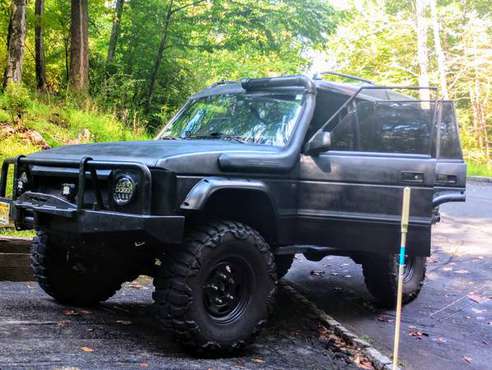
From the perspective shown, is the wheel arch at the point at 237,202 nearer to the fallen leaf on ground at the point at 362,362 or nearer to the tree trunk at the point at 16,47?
the fallen leaf on ground at the point at 362,362

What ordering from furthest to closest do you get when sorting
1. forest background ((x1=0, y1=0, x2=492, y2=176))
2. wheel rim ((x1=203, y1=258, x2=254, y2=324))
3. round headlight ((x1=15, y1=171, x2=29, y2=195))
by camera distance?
forest background ((x1=0, y1=0, x2=492, y2=176)) → round headlight ((x1=15, y1=171, x2=29, y2=195)) → wheel rim ((x1=203, y1=258, x2=254, y2=324))

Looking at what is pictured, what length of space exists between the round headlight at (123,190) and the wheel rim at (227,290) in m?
0.81

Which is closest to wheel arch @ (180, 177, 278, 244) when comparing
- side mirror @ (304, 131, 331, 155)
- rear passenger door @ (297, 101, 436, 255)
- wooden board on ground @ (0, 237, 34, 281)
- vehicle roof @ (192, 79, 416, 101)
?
rear passenger door @ (297, 101, 436, 255)

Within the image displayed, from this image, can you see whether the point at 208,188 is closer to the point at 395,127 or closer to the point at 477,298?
the point at 395,127

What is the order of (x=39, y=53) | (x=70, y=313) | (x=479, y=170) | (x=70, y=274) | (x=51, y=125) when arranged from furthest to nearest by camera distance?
(x=479, y=170) → (x=39, y=53) → (x=51, y=125) → (x=70, y=274) → (x=70, y=313)

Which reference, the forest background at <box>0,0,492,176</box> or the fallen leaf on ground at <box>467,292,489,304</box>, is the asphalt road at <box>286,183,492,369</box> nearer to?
the fallen leaf on ground at <box>467,292,489,304</box>

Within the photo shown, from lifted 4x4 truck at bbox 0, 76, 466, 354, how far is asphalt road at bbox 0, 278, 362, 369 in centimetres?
A: 22

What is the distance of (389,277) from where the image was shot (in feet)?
20.4

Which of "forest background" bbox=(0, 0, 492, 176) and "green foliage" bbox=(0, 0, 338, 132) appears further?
"green foliage" bbox=(0, 0, 338, 132)

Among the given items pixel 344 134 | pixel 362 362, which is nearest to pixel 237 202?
pixel 344 134

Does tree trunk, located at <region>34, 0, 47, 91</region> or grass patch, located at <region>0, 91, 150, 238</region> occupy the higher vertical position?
tree trunk, located at <region>34, 0, 47, 91</region>

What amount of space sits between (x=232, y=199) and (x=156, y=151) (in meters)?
0.74

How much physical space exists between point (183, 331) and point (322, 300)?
3010 millimetres

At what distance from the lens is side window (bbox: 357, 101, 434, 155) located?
5.55m
